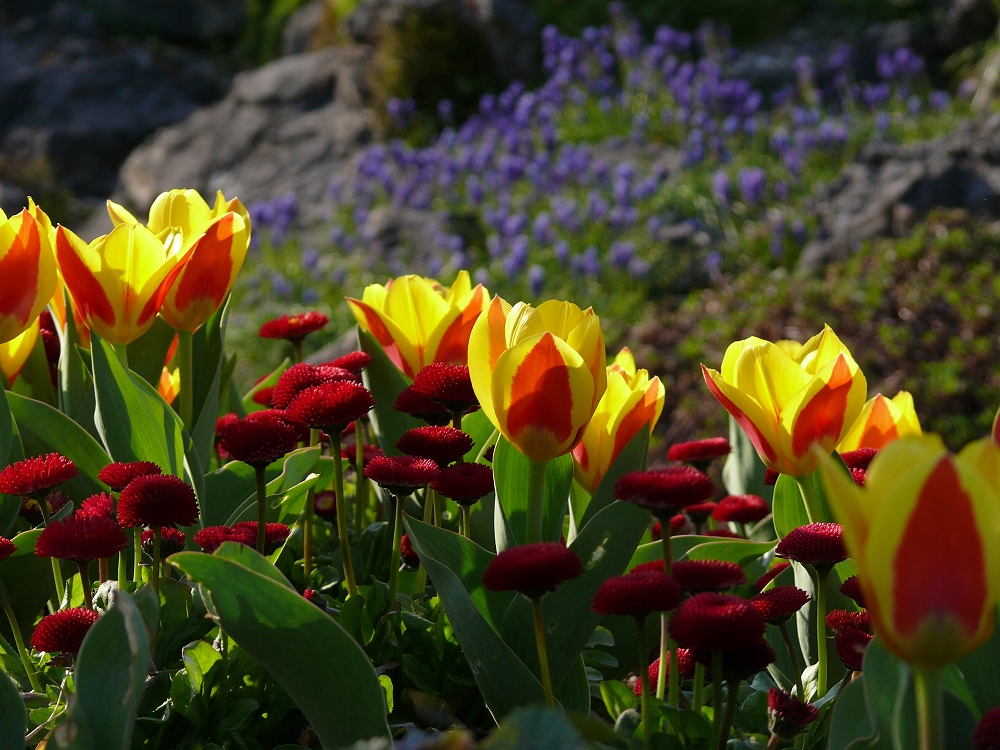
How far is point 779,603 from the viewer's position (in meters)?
0.84

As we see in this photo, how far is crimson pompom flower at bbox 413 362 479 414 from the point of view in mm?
1029

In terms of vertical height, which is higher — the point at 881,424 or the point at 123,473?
the point at 123,473

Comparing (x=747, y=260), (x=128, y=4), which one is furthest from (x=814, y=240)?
(x=128, y=4)

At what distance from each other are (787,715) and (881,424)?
0.48m

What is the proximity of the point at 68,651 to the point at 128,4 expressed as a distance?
1463cm

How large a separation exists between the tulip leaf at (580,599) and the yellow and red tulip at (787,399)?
0.15m

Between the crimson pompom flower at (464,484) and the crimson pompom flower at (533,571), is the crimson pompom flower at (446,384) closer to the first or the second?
the crimson pompom flower at (464,484)

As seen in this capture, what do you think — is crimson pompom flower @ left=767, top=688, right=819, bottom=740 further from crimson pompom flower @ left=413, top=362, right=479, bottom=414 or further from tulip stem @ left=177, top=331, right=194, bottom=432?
Result: tulip stem @ left=177, top=331, right=194, bottom=432

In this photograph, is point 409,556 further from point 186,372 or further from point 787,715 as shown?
point 787,715

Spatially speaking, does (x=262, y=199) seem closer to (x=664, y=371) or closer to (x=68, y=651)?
(x=664, y=371)

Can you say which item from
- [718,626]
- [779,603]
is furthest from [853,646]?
[718,626]

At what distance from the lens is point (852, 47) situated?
9.53 metres

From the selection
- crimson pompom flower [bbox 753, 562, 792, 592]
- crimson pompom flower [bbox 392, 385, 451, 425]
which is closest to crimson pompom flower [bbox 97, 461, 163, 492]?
crimson pompom flower [bbox 392, 385, 451, 425]

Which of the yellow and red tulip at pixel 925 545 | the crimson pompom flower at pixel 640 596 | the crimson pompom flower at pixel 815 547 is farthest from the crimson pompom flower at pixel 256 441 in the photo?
the yellow and red tulip at pixel 925 545
